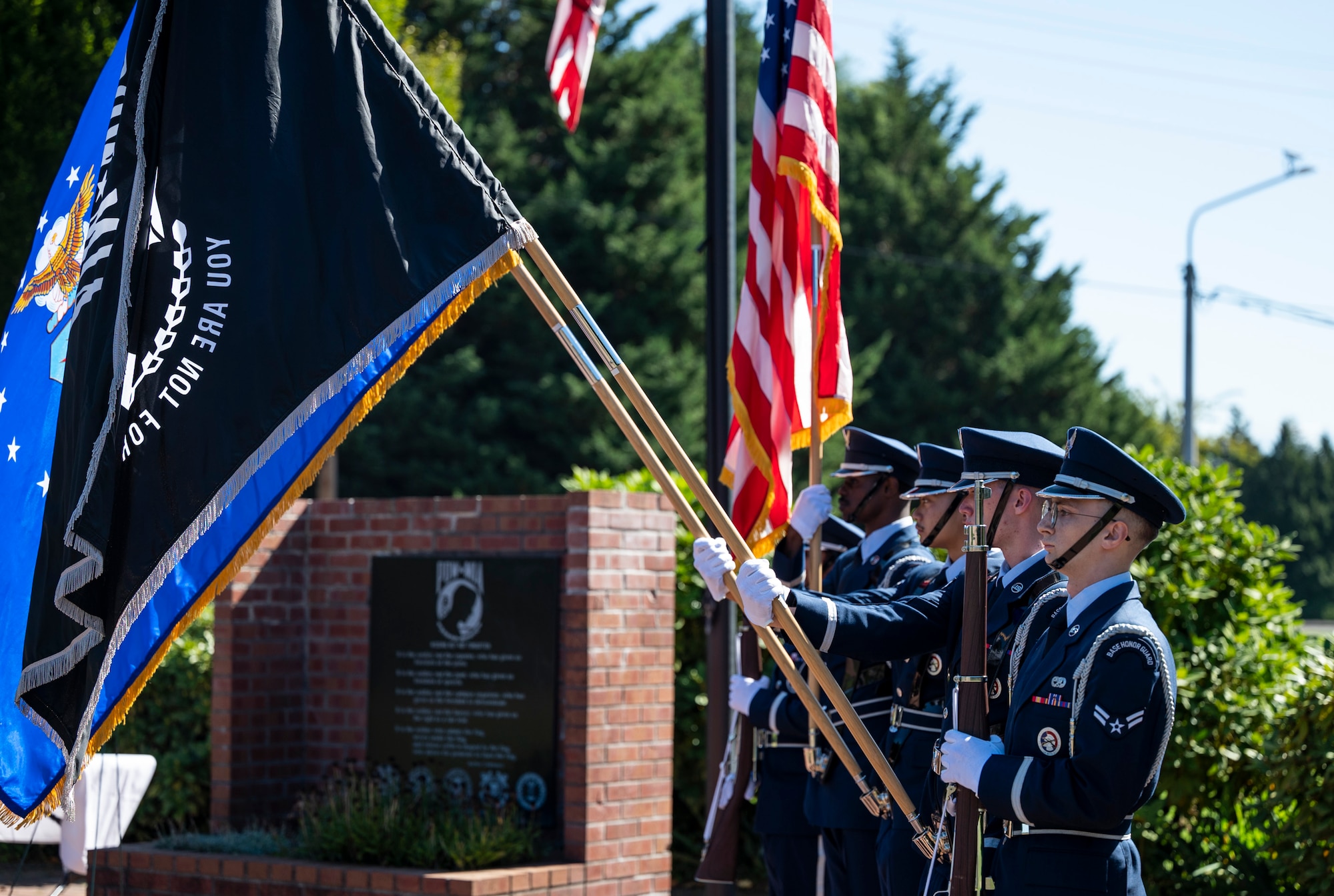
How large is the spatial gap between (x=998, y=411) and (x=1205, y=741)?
24.4 meters

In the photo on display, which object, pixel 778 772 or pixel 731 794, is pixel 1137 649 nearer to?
pixel 778 772

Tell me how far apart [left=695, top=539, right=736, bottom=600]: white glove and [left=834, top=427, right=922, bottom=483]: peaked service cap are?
127 centimetres

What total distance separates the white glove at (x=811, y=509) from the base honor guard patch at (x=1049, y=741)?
1.84 meters

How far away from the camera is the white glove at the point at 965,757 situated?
3.30m

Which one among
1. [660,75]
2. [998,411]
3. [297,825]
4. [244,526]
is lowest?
[297,825]

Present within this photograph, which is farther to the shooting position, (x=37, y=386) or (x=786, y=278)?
(x=786, y=278)

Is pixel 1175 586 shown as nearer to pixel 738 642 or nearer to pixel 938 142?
pixel 738 642

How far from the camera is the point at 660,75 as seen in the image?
26.8 metres

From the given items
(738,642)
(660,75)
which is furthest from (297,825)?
(660,75)

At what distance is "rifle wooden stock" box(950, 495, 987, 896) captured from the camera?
339 centimetres

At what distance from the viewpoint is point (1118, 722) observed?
10.2 feet

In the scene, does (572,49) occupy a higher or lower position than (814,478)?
higher

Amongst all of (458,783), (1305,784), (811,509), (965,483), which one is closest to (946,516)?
(965,483)

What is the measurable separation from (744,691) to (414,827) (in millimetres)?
1949
